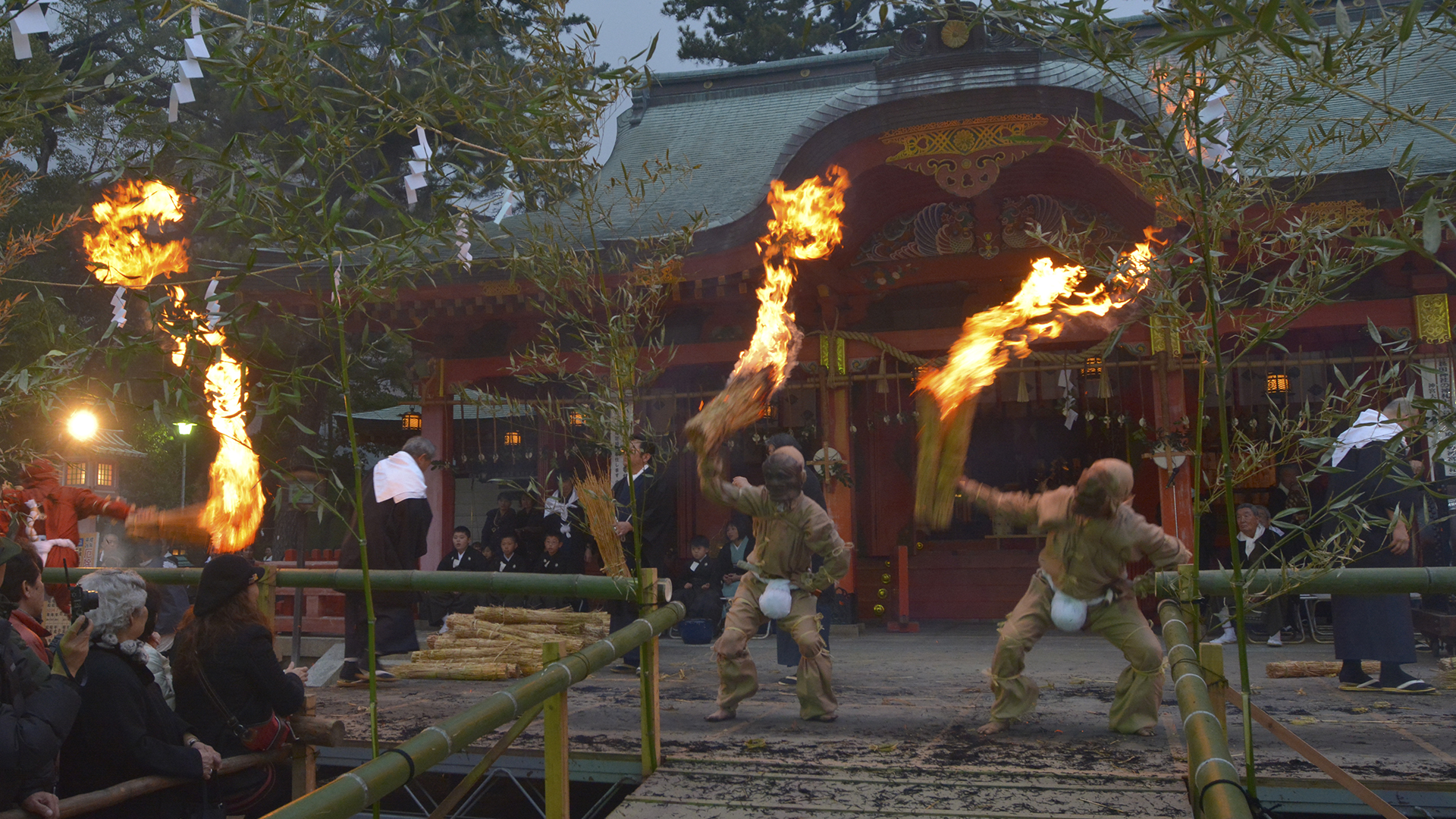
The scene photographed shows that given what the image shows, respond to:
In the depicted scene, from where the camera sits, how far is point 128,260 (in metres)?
5.37

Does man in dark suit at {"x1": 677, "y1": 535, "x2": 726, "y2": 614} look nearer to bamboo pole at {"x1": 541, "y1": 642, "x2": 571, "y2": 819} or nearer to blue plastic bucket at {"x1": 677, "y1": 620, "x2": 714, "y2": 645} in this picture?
blue plastic bucket at {"x1": 677, "y1": 620, "x2": 714, "y2": 645}

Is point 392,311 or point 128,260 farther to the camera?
point 392,311

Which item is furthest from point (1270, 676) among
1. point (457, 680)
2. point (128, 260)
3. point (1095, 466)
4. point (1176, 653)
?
point (128, 260)

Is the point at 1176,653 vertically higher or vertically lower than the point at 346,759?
Answer: higher

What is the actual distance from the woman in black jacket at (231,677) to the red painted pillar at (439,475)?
664 centimetres

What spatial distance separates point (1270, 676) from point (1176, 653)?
3.83 m

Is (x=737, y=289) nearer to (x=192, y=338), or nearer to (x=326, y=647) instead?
(x=326, y=647)

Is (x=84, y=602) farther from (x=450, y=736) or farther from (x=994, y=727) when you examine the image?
(x=994, y=727)

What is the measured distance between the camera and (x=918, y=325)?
10.1m

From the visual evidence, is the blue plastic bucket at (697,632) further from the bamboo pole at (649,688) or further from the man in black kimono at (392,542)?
the bamboo pole at (649,688)

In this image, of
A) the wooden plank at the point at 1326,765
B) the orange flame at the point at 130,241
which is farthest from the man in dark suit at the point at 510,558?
the wooden plank at the point at 1326,765

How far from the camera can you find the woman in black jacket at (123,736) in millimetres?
3295

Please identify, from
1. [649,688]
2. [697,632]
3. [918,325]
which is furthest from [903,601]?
[649,688]

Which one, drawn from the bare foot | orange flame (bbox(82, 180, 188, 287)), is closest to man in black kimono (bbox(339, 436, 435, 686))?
orange flame (bbox(82, 180, 188, 287))
